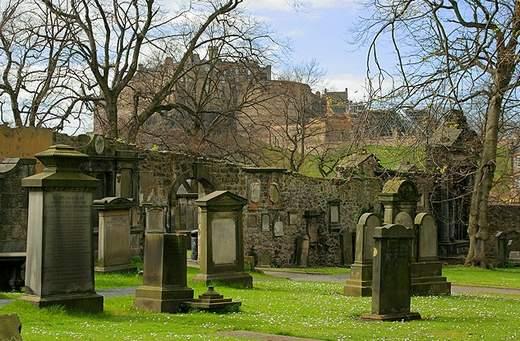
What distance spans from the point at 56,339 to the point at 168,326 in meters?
2.19

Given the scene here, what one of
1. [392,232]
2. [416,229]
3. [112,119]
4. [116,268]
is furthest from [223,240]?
[112,119]

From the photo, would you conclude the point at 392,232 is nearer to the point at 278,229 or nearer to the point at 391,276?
the point at 391,276

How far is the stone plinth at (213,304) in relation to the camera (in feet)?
44.4

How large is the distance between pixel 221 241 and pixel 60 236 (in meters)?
5.71

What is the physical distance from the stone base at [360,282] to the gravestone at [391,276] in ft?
12.1

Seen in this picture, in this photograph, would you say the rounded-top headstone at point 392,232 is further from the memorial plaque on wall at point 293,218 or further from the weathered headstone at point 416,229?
the memorial plaque on wall at point 293,218

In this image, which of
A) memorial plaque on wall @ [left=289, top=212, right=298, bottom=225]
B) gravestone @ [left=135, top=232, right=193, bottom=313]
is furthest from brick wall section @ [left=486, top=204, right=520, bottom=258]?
gravestone @ [left=135, top=232, right=193, bottom=313]

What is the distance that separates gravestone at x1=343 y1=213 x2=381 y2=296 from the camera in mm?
17844

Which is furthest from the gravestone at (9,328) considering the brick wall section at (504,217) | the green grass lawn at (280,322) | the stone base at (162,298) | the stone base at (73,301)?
the brick wall section at (504,217)

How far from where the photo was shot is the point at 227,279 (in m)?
17.9

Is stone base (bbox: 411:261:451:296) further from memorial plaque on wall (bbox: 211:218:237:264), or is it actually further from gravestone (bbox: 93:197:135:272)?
gravestone (bbox: 93:197:135:272)

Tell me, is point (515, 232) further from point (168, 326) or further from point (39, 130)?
point (168, 326)

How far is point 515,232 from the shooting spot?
37.3 m

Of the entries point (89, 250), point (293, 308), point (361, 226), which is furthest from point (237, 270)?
point (89, 250)
